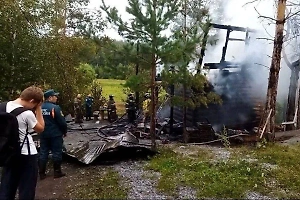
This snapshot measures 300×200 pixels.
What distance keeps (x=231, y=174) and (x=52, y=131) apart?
336 centimetres

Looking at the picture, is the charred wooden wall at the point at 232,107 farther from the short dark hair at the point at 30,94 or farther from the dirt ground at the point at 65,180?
the short dark hair at the point at 30,94

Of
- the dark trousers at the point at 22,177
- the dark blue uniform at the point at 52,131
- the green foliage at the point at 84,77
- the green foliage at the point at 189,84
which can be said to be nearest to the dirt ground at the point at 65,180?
the dark blue uniform at the point at 52,131

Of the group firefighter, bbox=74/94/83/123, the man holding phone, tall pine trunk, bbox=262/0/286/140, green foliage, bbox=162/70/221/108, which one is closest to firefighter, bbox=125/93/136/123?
firefighter, bbox=74/94/83/123

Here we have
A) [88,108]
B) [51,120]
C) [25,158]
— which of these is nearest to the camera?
[25,158]

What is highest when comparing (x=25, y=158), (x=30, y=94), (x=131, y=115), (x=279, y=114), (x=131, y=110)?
(x=30, y=94)

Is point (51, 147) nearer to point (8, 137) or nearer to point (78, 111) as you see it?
point (8, 137)

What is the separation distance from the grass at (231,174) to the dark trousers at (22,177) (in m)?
2.29

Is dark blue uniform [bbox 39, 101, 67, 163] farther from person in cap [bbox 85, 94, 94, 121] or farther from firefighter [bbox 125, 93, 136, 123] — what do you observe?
person in cap [bbox 85, 94, 94, 121]

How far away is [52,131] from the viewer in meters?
6.25

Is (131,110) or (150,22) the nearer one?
(150,22)

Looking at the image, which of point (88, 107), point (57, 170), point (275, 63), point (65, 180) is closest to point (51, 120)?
Answer: point (57, 170)

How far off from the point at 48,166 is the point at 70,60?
34.8 feet

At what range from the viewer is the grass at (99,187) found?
5427 millimetres

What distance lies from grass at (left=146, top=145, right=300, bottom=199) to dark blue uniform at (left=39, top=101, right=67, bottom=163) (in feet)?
6.04
